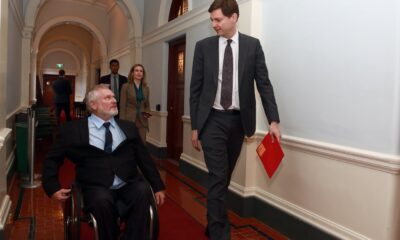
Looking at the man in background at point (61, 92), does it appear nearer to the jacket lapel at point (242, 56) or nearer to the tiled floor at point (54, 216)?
the tiled floor at point (54, 216)

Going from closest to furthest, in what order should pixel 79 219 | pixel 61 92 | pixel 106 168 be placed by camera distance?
pixel 79 219 < pixel 106 168 < pixel 61 92

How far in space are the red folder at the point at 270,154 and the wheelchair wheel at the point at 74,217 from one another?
1358mm

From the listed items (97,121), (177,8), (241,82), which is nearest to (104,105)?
(97,121)

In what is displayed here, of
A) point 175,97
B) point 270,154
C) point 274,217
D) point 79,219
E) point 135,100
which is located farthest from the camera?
point 175,97

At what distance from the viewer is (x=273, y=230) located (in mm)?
3146

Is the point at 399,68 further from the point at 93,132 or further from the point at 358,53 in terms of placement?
the point at 93,132

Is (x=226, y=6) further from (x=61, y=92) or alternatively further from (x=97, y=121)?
(x=61, y=92)

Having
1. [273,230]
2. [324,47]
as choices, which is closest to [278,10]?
[324,47]

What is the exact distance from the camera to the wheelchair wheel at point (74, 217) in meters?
1.88

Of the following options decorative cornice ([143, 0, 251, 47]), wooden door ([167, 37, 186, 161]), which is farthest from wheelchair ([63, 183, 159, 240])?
wooden door ([167, 37, 186, 161])

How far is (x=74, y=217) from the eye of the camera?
1.90 m

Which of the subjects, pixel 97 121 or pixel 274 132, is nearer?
pixel 97 121

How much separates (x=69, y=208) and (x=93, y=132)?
0.48 metres

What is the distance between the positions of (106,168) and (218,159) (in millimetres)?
764
